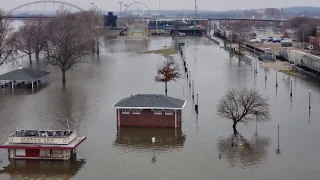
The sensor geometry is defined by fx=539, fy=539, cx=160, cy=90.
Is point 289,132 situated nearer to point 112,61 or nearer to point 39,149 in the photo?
point 39,149

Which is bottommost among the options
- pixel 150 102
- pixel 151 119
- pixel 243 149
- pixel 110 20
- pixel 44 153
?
pixel 243 149

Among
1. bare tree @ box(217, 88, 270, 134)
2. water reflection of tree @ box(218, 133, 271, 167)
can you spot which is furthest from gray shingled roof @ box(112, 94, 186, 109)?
water reflection of tree @ box(218, 133, 271, 167)

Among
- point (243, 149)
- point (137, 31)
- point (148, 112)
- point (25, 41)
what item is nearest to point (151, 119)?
point (148, 112)

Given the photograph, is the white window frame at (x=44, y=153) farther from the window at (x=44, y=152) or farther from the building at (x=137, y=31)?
the building at (x=137, y=31)

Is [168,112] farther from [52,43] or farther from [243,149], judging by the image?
[52,43]

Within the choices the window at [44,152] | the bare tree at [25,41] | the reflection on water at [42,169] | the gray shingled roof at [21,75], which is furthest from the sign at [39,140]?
the bare tree at [25,41]

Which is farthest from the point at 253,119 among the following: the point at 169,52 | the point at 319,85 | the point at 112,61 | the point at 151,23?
the point at 151,23

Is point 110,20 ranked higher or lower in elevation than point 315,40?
higher
